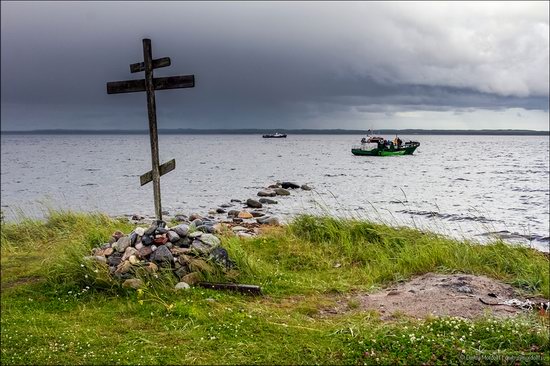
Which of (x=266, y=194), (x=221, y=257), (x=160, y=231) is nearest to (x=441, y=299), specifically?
(x=221, y=257)

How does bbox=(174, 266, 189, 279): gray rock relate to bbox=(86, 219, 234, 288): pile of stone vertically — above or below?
below

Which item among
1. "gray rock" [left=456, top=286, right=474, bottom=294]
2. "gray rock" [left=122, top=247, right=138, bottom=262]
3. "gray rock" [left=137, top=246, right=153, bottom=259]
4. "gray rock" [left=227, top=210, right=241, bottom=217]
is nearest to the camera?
"gray rock" [left=456, top=286, right=474, bottom=294]

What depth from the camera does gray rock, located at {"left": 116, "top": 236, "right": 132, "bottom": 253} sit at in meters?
10.0

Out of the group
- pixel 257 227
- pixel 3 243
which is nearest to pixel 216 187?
pixel 257 227

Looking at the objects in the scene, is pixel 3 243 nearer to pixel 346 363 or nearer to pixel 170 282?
pixel 170 282

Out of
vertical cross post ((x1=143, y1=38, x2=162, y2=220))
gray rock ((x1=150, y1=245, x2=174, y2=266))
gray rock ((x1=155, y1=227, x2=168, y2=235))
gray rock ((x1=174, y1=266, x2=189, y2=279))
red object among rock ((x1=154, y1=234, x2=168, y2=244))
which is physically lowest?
gray rock ((x1=174, y1=266, x2=189, y2=279))


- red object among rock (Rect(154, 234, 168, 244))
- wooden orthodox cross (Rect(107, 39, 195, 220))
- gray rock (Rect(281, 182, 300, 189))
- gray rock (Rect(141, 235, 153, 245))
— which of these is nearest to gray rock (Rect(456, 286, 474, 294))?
red object among rock (Rect(154, 234, 168, 244))

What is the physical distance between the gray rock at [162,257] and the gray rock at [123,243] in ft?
2.42

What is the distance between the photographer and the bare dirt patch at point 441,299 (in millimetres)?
8062

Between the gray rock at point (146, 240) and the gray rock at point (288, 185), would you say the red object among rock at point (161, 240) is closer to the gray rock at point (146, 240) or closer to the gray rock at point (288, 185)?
the gray rock at point (146, 240)

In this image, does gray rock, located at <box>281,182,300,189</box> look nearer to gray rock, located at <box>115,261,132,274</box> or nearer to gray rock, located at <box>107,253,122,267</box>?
gray rock, located at <box>107,253,122,267</box>

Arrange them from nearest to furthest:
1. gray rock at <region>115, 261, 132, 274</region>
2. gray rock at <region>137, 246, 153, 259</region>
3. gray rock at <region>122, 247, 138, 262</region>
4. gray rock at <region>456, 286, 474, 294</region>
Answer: gray rock at <region>456, 286, 474, 294</region>
gray rock at <region>115, 261, 132, 274</region>
gray rock at <region>122, 247, 138, 262</region>
gray rock at <region>137, 246, 153, 259</region>

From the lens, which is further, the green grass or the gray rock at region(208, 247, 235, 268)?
the gray rock at region(208, 247, 235, 268)

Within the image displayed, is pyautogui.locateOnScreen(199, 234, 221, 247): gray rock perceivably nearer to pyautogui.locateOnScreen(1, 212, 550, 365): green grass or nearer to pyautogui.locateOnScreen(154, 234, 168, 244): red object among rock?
pyautogui.locateOnScreen(1, 212, 550, 365): green grass
